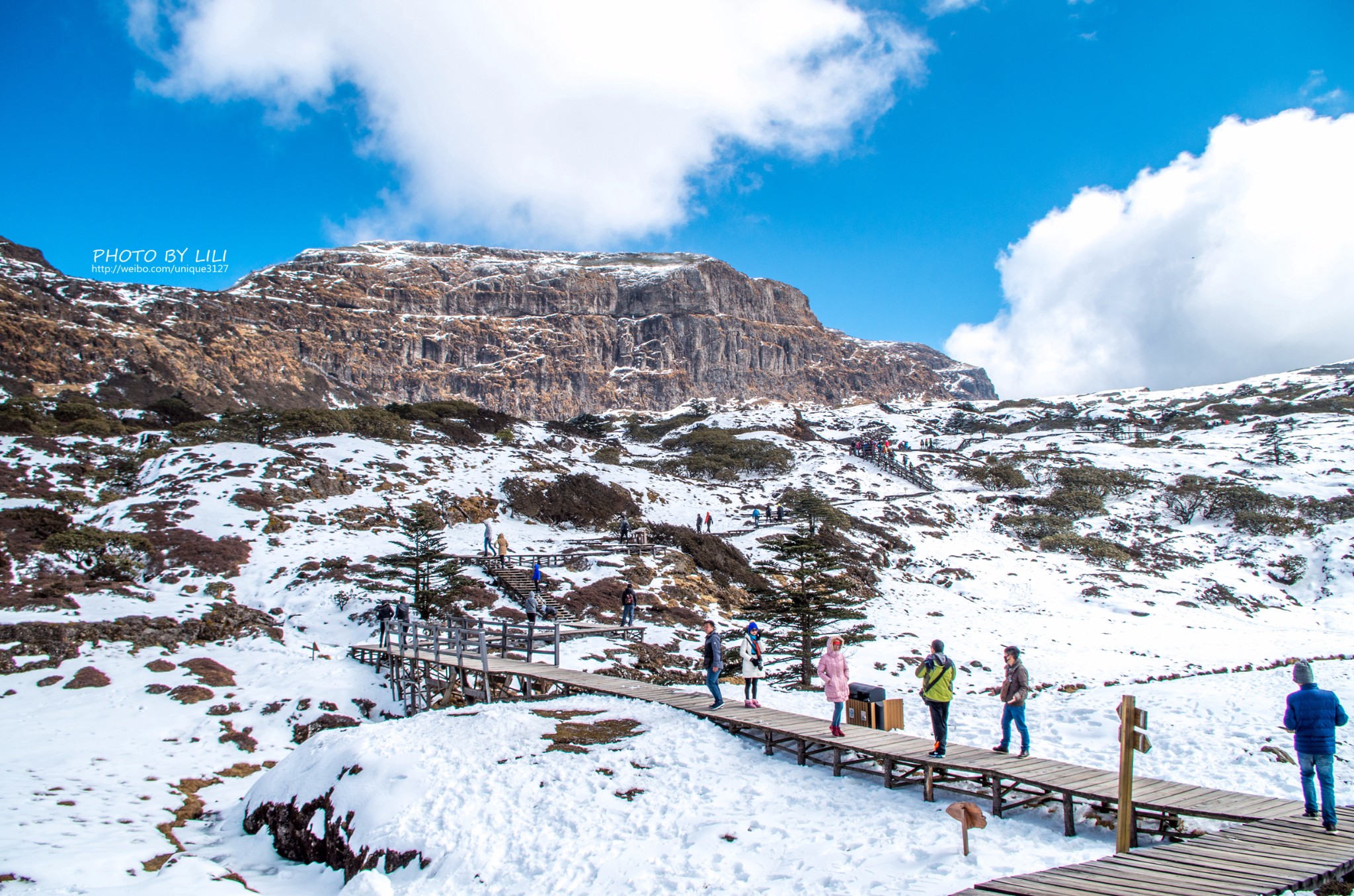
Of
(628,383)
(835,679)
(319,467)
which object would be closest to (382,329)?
(628,383)

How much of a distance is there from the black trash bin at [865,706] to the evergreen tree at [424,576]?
1404 cm

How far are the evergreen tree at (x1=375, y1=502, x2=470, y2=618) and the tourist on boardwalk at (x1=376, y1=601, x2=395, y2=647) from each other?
0.76 meters

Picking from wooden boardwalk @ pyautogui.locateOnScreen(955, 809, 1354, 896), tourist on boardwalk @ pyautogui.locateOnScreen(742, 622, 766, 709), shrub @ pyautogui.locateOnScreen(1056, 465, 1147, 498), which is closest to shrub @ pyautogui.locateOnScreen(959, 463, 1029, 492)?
shrub @ pyautogui.locateOnScreen(1056, 465, 1147, 498)

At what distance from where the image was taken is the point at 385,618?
19516 millimetres

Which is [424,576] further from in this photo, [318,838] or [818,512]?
[818,512]

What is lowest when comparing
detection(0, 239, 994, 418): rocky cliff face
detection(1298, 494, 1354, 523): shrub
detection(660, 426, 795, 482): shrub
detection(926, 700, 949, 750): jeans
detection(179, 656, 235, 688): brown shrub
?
detection(179, 656, 235, 688): brown shrub

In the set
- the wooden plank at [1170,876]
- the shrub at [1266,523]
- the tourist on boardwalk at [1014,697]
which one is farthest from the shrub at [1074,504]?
the wooden plank at [1170,876]

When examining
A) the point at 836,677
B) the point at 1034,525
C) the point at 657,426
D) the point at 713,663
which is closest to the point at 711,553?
the point at 713,663

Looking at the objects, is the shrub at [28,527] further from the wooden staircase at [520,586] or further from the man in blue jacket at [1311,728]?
the man in blue jacket at [1311,728]

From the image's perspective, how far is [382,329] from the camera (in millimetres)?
118562

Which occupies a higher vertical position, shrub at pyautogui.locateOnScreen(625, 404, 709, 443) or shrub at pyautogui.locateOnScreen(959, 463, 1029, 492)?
shrub at pyautogui.locateOnScreen(625, 404, 709, 443)

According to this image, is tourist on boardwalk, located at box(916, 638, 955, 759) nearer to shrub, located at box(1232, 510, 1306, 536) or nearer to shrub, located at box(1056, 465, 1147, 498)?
shrub, located at box(1232, 510, 1306, 536)

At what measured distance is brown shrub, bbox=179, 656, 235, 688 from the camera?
1638 centimetres

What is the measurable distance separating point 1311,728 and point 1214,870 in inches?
96.6
